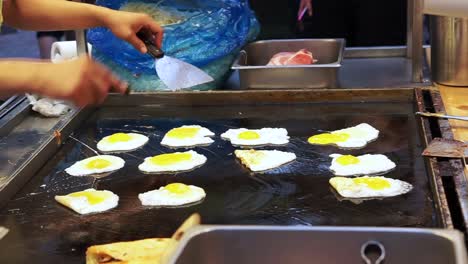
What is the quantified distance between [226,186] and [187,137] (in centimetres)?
48

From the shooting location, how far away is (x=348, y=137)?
2.48 meters

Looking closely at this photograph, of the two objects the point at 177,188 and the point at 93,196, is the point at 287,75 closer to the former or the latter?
the point at 177,188

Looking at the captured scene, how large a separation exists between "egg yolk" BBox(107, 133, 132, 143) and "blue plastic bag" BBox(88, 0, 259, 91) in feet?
1.43

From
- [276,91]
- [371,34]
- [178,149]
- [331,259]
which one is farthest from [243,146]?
[371,34]

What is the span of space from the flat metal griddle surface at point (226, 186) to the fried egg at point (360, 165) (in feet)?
0.11

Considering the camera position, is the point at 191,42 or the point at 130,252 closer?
the point at 130,252

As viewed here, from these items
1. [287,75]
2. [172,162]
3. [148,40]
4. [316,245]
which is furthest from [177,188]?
[287,75]

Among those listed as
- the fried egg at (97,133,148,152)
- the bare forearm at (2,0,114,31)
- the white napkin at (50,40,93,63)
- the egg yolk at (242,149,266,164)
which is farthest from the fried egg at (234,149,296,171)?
the white napkin at (50,40,93,63)

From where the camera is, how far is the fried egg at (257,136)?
2.51m

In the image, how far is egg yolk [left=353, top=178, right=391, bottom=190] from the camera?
6.77 feet

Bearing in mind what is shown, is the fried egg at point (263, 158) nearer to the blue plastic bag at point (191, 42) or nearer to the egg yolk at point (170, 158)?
the egg yolk at point (170, 158)

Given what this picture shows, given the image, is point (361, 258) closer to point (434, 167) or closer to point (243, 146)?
point (434, 167)

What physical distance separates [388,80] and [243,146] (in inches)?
34.4

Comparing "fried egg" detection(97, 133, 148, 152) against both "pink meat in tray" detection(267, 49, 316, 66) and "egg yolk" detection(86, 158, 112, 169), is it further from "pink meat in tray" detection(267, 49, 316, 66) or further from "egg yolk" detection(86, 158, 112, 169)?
"pink meat in tray" detection(267, 49, 316, 66)
